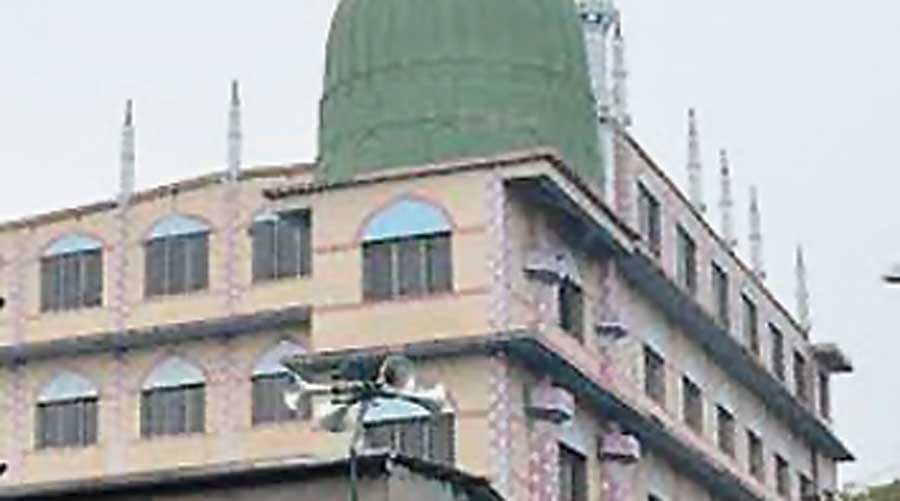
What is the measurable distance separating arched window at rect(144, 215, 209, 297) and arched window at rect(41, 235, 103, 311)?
1.08 m

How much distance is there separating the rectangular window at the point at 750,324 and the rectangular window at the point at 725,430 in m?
1.77

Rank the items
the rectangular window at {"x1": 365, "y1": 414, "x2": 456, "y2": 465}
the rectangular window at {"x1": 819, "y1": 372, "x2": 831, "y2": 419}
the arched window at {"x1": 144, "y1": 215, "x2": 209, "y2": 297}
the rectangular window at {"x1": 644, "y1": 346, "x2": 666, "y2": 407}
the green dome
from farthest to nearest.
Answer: the rectangular window at {"x1": 819, "y1": 372, "x2": 831, "y2": 419} → the arched window at {"x1": 144, "y1": 215, "x2": 209, "y2": 297} → the rectangular window at {"x1": 644, "y1": 346, "x2": 666, "y2": 407} → the green dome → the rectangular window at {"x1": 365, "y1": 414, "x2": 456, "y2": 465}

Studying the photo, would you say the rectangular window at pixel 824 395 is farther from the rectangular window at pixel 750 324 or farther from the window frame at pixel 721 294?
the window frame at pixel 721 294

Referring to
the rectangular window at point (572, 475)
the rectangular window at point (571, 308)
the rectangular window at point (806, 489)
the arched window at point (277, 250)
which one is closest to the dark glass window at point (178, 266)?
the arched window at point (277, 250)

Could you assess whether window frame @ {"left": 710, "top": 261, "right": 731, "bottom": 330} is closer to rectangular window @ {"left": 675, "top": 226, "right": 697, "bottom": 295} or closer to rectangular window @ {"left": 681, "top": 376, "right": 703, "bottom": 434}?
rectangular window @ {"left": 675, "top": 226, "right": 697, "bottom": 295}

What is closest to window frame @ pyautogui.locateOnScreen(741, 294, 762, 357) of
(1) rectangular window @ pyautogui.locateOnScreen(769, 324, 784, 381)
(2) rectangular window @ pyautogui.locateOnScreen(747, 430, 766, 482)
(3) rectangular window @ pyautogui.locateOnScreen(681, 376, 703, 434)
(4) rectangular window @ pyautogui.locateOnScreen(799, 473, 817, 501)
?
(1) rectangular window @ pyautogui.locateOnScreen(769, 324, 784, 381)

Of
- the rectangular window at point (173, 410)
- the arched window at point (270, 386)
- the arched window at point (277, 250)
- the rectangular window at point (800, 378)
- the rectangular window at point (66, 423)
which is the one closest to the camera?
the arched window at point (270, 386)

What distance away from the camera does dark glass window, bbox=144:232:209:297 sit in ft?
158

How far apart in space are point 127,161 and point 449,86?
963 cm

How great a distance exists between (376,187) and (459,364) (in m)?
3.28

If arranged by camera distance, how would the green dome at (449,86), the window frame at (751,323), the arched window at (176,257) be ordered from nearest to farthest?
the green dome at (449,86)
the arched window at (176,257)
the window frame at (751,323)

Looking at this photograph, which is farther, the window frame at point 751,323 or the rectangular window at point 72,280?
the window frame at point 751,323

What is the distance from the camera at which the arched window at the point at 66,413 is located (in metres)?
48.5

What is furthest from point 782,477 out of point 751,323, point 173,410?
point 173,410
